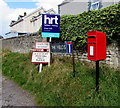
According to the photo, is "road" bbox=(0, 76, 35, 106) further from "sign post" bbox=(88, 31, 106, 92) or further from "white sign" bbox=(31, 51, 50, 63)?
"sign post" bbox=(88, 31, 106, 92)

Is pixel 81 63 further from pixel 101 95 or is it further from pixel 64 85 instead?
pixel 101 95

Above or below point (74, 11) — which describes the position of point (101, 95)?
below

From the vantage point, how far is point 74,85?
398 centimetres

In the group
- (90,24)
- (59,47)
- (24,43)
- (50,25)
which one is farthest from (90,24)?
(24,43)

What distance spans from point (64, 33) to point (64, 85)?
3542 millimetres

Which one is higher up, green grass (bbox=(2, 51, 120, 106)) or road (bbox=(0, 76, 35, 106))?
green grass (bbox=(2, 51, 120, 106))

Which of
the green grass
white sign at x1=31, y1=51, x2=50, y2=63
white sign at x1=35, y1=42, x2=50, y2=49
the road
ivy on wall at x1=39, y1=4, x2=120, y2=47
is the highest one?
ivy on wall at x1=39, y1=4, x2=120, y2=47

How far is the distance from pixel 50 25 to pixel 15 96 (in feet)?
11.6

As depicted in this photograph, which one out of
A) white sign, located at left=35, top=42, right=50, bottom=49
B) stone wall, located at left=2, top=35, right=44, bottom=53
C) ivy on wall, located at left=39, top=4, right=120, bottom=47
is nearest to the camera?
ivy on wall, located at left=39, top=4, right=120, bottom=47

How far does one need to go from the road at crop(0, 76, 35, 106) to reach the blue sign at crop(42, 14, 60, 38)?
276 centimetres

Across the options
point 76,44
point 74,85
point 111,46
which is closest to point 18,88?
point 74,85

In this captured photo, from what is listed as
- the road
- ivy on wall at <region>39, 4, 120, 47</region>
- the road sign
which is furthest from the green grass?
the road sign

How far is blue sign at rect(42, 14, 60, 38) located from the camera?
5.91 meters

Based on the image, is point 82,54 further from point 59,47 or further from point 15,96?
point 15,96
